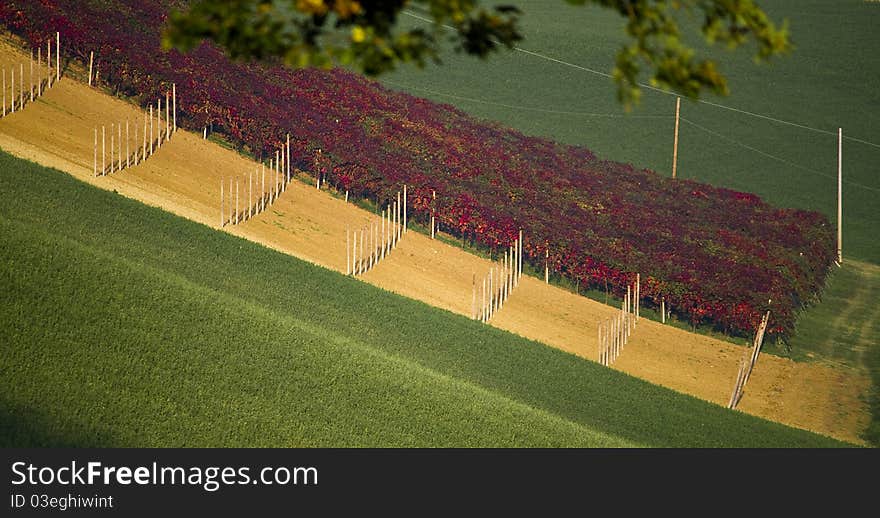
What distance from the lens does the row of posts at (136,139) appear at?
35250 millimetres

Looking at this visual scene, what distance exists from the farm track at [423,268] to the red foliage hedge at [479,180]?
177 cm

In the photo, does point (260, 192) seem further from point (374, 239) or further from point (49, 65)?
point (49, 65)

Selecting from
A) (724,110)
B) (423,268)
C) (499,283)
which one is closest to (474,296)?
(423,268)

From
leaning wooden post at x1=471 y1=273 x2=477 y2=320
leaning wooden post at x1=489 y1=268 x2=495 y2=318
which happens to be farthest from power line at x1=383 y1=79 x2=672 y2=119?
leaning wooden post at x1=489 y1=268 x2=495 y2=318

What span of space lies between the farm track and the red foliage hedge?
5.80 ft

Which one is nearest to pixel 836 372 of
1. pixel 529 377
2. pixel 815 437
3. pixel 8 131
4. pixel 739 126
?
pixel 815 437

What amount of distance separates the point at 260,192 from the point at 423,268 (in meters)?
6.14

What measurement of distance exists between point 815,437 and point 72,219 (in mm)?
18542

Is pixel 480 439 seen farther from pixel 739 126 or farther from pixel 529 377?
pixel 739 126

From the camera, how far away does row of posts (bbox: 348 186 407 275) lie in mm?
34531

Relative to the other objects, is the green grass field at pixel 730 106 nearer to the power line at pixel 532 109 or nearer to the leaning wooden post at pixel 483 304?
the power line at pixel 532 109

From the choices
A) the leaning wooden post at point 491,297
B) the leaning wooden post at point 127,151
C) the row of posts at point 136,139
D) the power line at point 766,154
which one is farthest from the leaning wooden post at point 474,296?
the power line at point 766,154

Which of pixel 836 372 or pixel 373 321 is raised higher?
pixel 373 321

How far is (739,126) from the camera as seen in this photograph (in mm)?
78750
